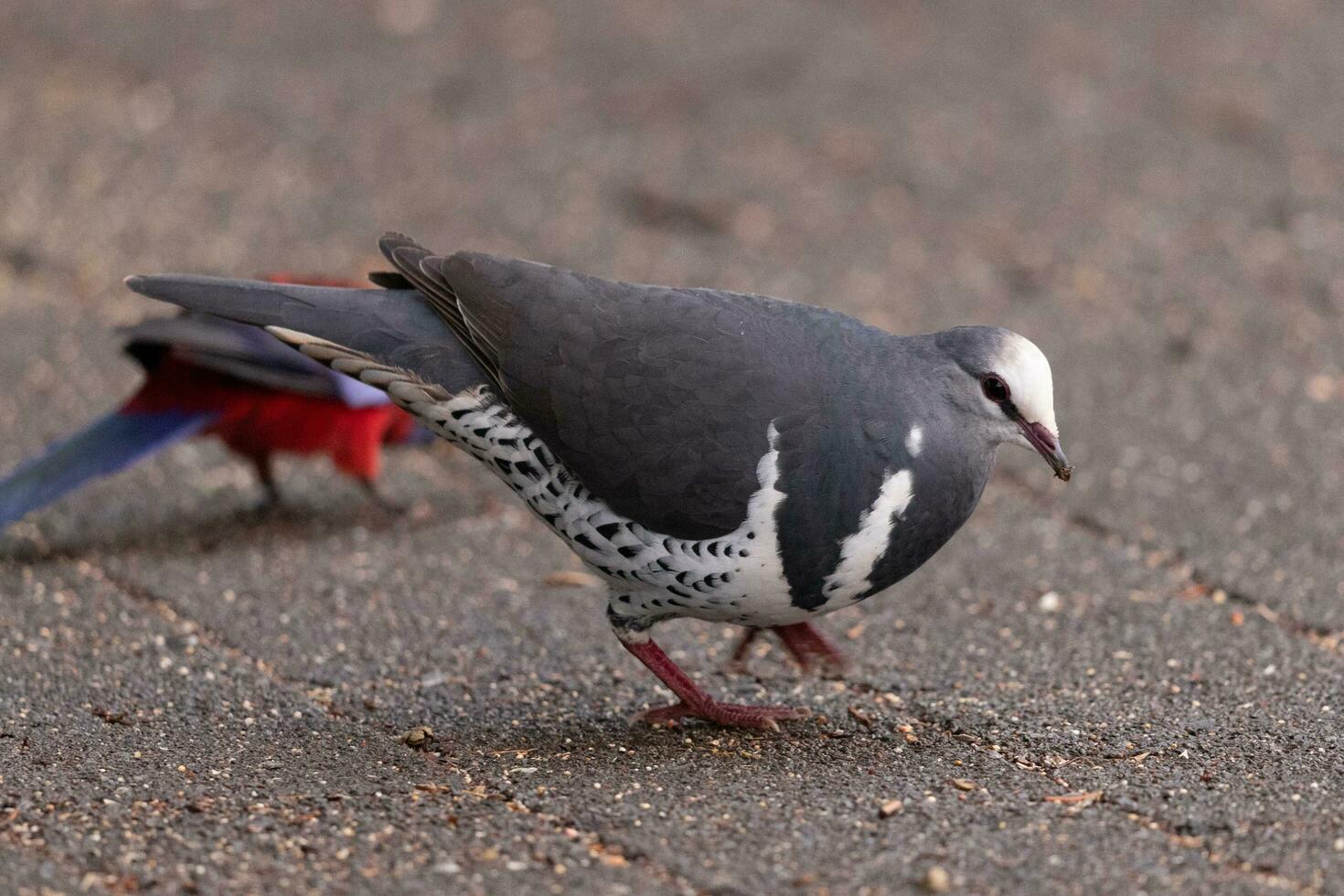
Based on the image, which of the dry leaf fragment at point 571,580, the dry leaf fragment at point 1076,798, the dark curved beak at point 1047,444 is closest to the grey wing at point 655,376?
the dark curved beak at point 1047,444

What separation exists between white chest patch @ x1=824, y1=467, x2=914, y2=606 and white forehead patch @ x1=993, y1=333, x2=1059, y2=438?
30 centimetres

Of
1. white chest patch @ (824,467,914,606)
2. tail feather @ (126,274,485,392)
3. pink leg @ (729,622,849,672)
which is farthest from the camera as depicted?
pink leg @ (729,622,849,672)

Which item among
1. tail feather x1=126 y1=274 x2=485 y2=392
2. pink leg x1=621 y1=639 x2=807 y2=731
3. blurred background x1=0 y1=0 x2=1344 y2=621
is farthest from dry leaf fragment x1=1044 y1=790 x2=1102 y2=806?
blurred background x1=0 y1=0 x2=1344 y2=621

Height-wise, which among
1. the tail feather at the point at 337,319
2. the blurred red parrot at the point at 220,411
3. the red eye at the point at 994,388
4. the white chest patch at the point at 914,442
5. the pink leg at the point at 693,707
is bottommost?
the pink leg at the point at 693,707

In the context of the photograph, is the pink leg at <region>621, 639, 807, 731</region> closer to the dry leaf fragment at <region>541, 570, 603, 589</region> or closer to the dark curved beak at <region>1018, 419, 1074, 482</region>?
the dark curved beak at <region>1018, 419, 1074, 482</region>

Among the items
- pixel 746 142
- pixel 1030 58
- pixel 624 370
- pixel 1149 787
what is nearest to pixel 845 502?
pixel 624 370

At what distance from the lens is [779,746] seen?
365 centimetres

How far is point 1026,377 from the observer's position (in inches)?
136

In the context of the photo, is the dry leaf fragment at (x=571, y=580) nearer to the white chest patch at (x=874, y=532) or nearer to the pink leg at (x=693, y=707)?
the pink leg at (x=693, y=707)

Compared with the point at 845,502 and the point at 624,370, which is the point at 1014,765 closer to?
the point at 845,502

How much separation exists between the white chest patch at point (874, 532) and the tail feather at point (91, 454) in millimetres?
2454

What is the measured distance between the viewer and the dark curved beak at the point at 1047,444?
3490mm

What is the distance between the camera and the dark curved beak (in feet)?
11.5

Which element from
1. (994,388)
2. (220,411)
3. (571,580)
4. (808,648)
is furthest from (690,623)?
(220,411)
